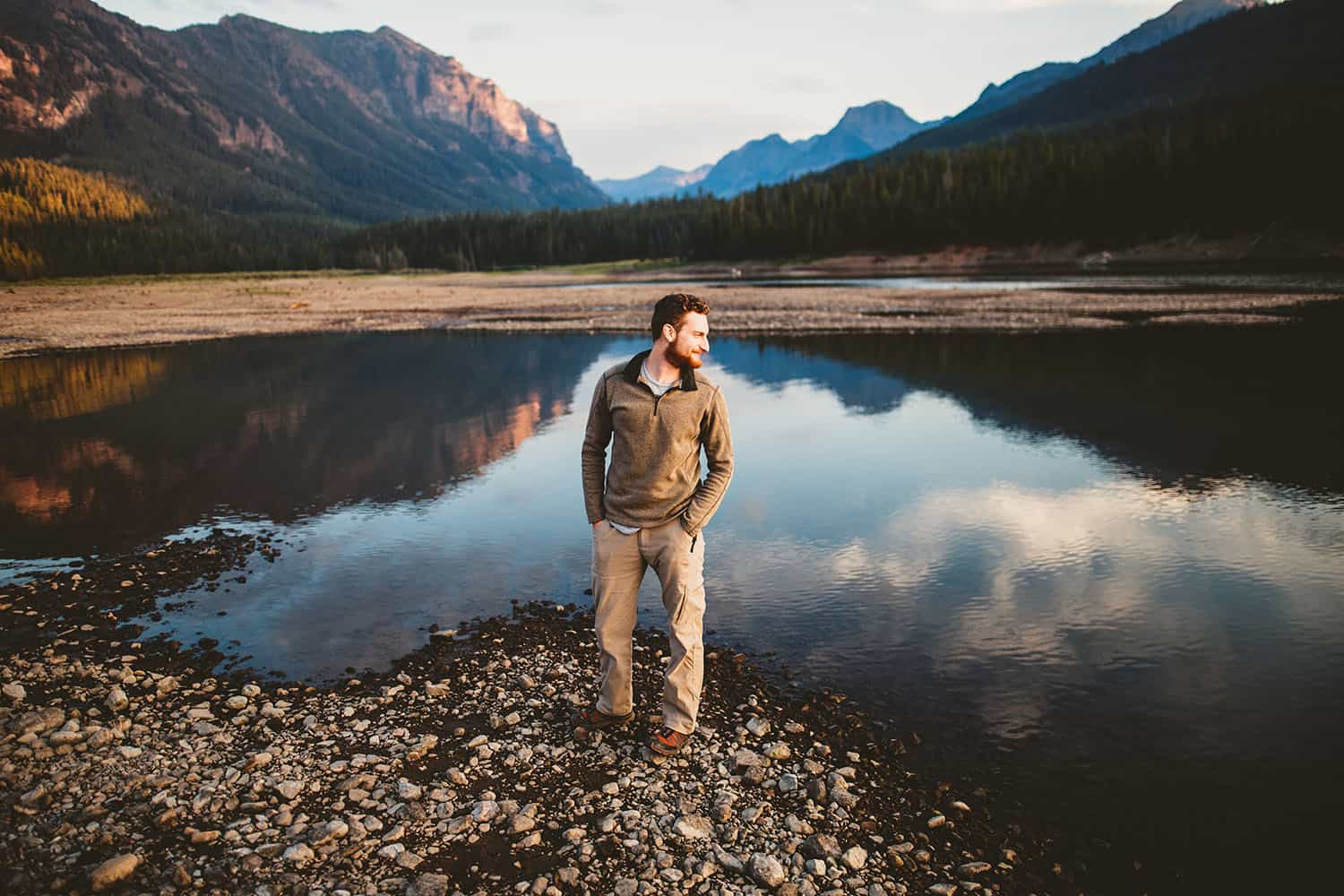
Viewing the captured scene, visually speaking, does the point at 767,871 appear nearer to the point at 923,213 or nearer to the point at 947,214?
the point at 947,214

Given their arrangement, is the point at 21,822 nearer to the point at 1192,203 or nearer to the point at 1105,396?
the point at 1105,396

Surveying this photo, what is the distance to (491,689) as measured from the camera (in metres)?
7.30

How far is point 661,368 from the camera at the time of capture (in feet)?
19.7

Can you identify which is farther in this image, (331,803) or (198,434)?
(198,434)

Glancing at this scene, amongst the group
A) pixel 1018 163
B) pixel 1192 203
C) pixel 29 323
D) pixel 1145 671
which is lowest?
pixel 1145 671

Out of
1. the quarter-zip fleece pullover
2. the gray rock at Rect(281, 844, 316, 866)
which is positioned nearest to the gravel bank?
the quarter-zip fleece pullover

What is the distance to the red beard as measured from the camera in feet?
19.5

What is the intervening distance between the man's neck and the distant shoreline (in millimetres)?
35027

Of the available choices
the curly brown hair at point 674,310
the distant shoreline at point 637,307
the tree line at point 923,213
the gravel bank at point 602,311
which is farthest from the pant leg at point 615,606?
the tree line at point 923,213

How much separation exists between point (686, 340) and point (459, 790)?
3.64 m

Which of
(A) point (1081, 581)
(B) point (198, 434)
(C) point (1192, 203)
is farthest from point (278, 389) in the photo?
(C) point (1192, 203)

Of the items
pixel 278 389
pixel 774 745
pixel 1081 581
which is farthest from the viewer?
pixel 278 389

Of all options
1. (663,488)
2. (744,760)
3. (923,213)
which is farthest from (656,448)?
(923,213)

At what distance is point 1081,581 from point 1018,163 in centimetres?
12020
